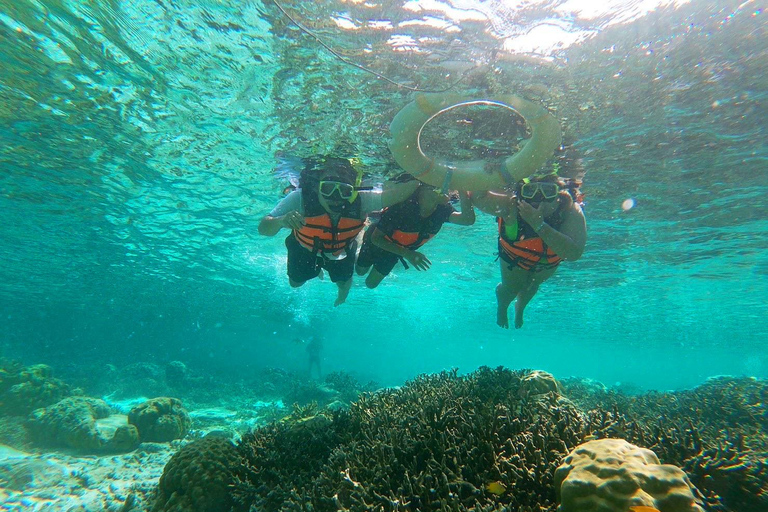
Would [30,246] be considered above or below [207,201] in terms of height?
below

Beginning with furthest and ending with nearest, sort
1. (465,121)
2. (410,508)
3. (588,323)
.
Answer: (588,323)
(465,121)
(410,508)

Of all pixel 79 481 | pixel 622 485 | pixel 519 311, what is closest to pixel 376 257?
pixel 519 311

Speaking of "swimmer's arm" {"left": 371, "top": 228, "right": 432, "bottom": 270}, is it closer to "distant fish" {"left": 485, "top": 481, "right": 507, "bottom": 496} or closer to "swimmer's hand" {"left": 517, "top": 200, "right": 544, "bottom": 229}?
"swimmer's hand" {"left": 517, "top": 200, "right": 544, "bottom": 229}

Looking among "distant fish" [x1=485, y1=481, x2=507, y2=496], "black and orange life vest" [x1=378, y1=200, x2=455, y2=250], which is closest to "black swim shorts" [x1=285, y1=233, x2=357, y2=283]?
"black and orange life vest" [x1=378, y1=200, x2=455, y2=250]

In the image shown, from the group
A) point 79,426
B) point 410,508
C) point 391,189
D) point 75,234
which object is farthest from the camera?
point 75,234

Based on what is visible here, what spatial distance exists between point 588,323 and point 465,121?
124ft

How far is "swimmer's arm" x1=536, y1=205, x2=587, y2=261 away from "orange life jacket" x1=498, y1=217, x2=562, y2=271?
23.9 inches

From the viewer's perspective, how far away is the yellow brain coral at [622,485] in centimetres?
240

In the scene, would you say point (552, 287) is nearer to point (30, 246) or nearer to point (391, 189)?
point (391, 189)

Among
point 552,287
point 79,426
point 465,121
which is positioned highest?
point 465,121

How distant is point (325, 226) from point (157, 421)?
9259mm

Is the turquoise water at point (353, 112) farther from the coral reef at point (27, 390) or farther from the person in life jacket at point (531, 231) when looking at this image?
the coral reef at point (27, 390)

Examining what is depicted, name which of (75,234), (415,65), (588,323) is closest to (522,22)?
(415,65)

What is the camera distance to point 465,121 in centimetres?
858
